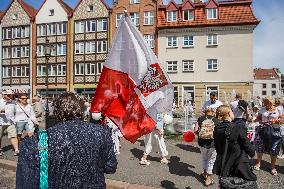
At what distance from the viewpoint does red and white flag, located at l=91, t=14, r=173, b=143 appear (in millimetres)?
4656

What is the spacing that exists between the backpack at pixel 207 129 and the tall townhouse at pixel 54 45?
34.3 metres

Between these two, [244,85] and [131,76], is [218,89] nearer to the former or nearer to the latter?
[244,85]

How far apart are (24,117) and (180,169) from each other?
15.1ft

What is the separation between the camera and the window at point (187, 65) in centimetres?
3449

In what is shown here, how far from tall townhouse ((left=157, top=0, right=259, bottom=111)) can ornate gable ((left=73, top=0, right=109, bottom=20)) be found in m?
6.77

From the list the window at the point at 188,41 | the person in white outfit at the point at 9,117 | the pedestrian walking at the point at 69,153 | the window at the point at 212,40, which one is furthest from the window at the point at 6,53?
the pedestrian walking at the point at 69,153

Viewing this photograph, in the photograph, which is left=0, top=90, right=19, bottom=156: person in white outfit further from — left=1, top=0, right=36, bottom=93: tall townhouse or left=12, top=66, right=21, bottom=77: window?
left=12, top=66, right=21, bottom=77: window

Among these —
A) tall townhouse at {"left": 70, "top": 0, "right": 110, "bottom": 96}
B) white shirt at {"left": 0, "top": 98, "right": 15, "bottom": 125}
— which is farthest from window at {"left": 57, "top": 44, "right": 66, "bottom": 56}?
white shirt at {"left": 0, "top": 98, "right": 15, "bottom": 125}

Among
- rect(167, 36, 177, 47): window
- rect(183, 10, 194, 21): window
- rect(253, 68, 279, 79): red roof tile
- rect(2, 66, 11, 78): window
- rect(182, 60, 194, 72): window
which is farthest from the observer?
rect(253, 68, 279, 79): red roof tile

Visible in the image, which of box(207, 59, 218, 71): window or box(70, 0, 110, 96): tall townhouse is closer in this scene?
box(207, 59, 218, 71): window

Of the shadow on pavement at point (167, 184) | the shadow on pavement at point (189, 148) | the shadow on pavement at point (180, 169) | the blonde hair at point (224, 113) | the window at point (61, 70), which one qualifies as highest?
the window at point (61, 70)

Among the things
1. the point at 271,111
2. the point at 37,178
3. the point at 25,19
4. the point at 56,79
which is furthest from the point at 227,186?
the point at 25,19

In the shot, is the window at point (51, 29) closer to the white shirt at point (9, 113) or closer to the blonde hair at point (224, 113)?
the white shirt at point (9, 113)

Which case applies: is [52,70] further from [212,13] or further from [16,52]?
[212,13]
